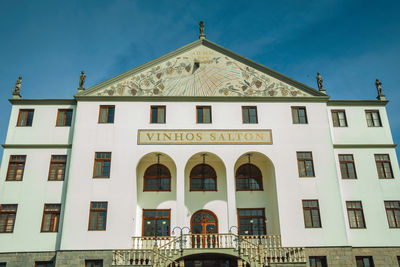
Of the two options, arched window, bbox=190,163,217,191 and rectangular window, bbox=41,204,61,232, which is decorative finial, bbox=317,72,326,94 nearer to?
arched window, bbox=190,163,217,191

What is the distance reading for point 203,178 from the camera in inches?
1022

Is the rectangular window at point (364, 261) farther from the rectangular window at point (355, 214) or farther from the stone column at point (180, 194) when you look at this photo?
the stone column at point (180, 194)

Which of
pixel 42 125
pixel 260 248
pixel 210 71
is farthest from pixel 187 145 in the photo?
pixel 42 125

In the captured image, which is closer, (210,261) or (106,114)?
(210,261)

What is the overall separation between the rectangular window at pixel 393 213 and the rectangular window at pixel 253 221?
335 inches

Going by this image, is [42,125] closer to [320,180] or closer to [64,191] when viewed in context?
[64,191]

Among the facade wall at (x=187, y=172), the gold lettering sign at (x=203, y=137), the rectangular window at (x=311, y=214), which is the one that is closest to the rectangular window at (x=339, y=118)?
the facade wall at (x=187, y=172)

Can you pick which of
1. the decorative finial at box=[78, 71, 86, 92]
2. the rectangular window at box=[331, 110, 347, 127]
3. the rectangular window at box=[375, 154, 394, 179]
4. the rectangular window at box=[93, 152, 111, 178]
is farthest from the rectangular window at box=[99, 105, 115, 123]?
the rectangular window at box=[375, 154, 394, 179]

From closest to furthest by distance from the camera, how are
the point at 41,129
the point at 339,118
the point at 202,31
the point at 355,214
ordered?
the point at 355,214 → the point at 41,129 → the point at 339,118 → the point at 202,31

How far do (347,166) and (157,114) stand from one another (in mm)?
14256

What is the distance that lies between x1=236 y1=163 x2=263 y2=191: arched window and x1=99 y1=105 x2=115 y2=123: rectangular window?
33.3 ft

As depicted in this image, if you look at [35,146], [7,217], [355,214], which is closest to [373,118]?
[355,214]

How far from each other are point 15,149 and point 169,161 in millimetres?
10815

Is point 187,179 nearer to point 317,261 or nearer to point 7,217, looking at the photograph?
point 317,261
